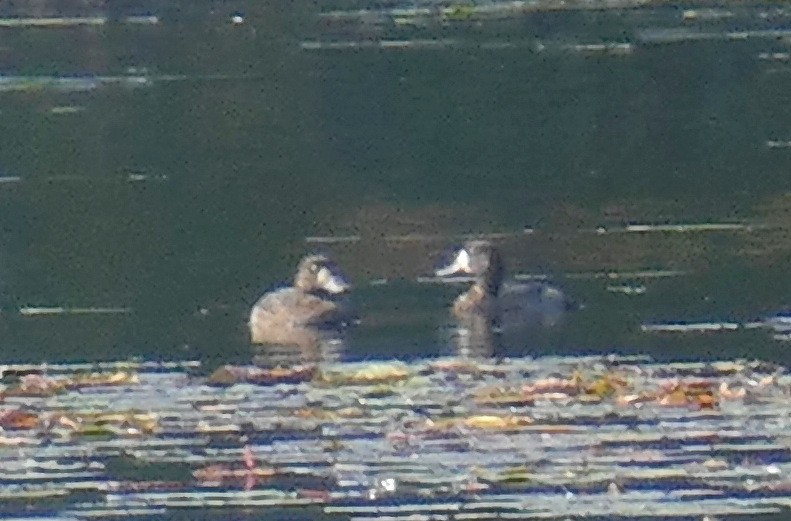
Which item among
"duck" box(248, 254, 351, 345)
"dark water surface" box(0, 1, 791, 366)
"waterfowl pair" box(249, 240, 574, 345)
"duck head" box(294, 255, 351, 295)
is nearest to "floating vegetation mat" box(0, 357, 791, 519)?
"dark water surface" box(0, 1, 791, 366)

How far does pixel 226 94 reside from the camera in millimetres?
22094

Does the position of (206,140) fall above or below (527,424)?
above

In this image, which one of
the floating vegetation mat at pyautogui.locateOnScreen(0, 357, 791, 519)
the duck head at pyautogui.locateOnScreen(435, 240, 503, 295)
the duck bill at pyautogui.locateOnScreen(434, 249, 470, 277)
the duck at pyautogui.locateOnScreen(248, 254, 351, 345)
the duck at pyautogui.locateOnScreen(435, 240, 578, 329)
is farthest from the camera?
the duck bill at pyautogui.locateOnScreen(434, 249, 470, 277)

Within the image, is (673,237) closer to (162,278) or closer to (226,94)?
(162,278)

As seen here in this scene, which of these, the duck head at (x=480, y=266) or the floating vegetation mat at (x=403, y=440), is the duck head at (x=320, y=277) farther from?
the floating vegetation mat at (x=403, y=440)

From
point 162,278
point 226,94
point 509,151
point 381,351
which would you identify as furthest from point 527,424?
point 226,94

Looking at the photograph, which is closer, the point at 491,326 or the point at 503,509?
the point at 503,509

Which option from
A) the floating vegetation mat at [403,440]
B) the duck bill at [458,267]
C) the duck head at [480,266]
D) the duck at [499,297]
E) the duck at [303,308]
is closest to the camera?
the floating vegetation mat at [403,440]

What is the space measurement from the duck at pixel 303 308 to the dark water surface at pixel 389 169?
0.42 feet

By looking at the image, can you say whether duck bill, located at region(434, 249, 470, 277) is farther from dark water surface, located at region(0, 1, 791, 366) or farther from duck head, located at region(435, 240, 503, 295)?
dark water surface, located at region(0, 1, 791, 366)

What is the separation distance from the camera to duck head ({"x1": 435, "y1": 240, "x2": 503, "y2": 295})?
1405cm

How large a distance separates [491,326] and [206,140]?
647 cm

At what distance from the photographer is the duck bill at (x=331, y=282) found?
13883 mm

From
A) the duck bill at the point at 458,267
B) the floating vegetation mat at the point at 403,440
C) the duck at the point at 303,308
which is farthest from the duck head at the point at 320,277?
the floating vegetation mat at the point at 403,440
